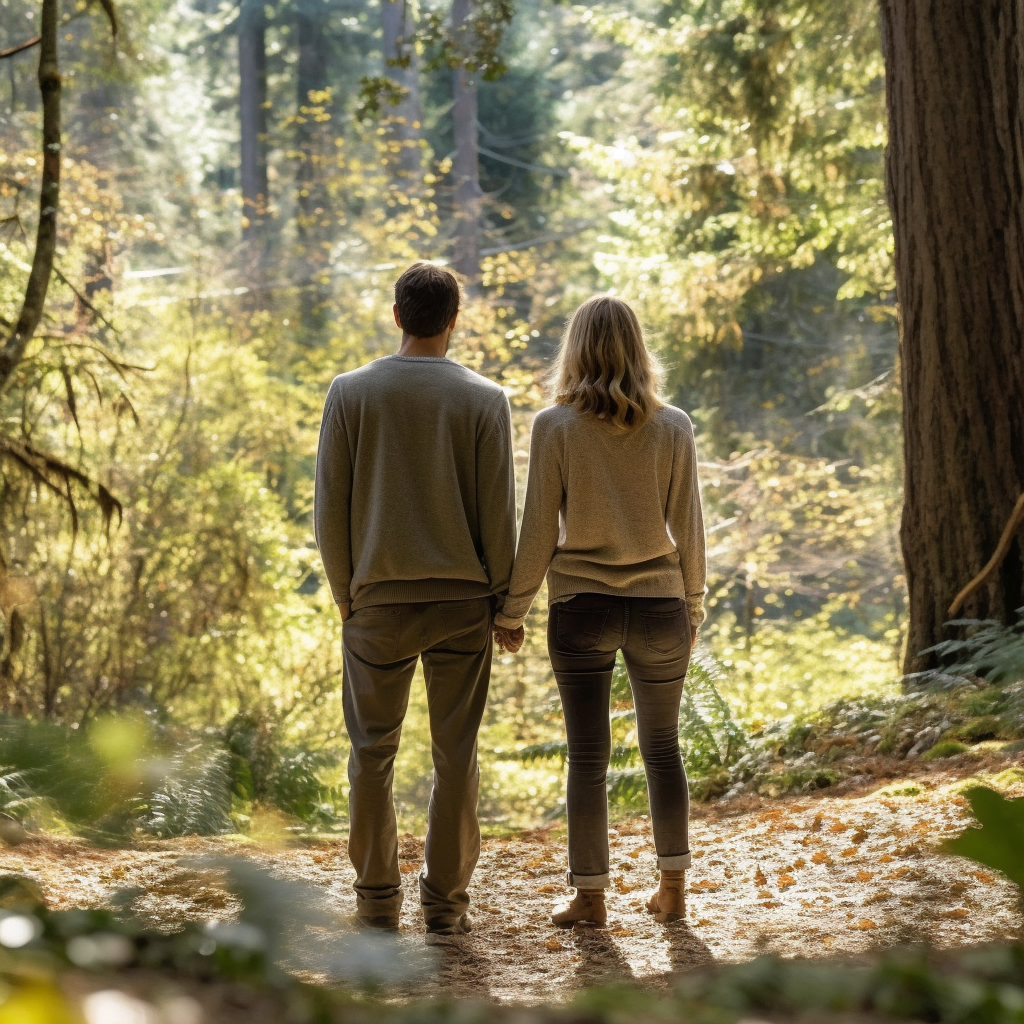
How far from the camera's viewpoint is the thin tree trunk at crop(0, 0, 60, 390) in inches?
201

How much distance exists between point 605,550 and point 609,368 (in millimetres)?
595

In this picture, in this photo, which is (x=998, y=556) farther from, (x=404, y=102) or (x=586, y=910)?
(x=404, y=102)

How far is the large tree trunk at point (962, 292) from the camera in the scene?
619cm

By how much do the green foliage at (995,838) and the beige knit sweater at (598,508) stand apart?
73.9 inches

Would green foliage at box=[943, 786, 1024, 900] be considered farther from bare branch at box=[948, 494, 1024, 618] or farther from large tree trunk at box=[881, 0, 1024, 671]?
large tree trunk at box=[881, 0, 1024, 671]

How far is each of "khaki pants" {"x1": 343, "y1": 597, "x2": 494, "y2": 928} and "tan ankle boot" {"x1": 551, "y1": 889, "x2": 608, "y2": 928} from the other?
0.38 metres

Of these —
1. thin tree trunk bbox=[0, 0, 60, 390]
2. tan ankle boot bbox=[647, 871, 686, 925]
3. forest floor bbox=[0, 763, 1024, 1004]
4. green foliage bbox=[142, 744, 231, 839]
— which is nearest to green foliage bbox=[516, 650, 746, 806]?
forest floor bbox=[0, 763, 1024, 1004]

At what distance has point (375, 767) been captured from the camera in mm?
3699

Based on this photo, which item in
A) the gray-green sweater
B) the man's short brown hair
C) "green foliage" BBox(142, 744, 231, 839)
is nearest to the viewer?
the gray-green sweater

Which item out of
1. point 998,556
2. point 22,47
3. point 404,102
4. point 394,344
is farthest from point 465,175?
point 998,556

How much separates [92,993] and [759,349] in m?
18.9

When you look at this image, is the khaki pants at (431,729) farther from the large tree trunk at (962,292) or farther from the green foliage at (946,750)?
the large tree trunk at (962,292)

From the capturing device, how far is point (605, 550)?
365cm

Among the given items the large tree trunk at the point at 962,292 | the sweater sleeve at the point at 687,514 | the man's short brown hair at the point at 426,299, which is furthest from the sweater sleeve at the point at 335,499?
the large tree trunk at the point at 962,292
